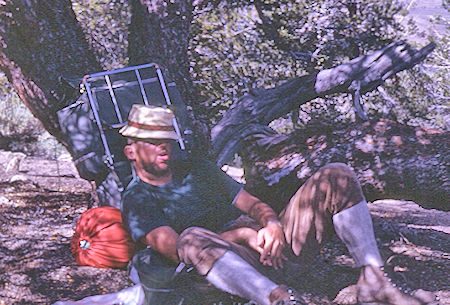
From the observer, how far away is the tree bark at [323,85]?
19.4ft

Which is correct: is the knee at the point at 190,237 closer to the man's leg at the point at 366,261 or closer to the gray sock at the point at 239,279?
the gray sock at the point at 239,279

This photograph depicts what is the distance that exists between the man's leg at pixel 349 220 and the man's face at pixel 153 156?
0.91 meters

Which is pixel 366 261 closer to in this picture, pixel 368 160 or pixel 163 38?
pixel 368 160

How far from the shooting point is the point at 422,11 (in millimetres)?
13461

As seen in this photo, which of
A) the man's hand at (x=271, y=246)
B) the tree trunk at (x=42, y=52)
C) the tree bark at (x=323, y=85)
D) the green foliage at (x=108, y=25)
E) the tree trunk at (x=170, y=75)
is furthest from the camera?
the green foliage at (x=108, y=25)

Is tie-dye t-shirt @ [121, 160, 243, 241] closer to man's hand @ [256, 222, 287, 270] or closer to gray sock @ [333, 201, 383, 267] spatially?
man's hand @ [256, 222, 287, 270]

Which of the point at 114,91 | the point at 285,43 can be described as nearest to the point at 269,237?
the point at 114,91

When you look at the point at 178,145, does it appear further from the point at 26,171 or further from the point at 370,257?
the point at 26,171

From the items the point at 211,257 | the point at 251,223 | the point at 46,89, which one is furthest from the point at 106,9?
the point at 211,257

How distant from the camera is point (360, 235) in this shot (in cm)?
327

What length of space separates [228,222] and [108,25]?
6703mm

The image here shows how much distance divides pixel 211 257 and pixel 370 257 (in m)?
0.92

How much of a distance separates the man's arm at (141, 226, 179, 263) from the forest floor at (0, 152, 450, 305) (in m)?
0.84

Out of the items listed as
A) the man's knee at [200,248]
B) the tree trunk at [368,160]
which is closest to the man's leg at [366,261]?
the man's knee at [200,248]
